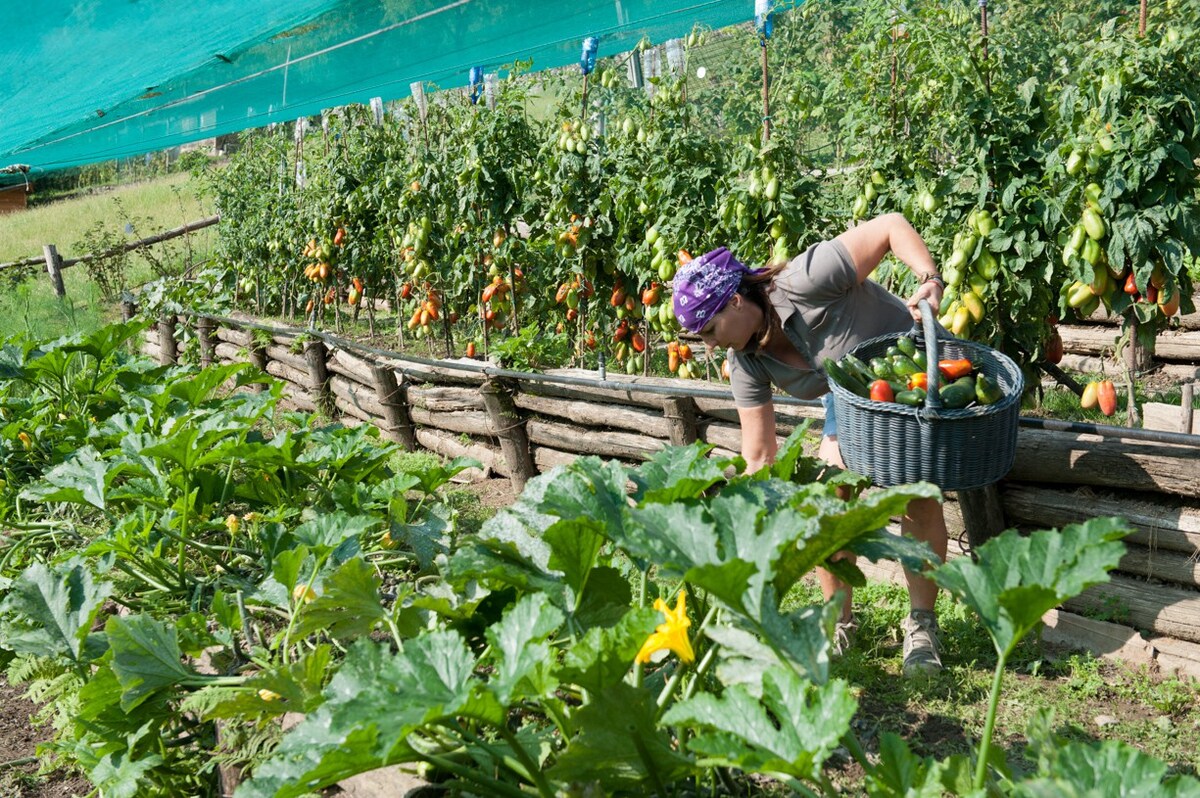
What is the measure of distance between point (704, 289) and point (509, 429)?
2598mm

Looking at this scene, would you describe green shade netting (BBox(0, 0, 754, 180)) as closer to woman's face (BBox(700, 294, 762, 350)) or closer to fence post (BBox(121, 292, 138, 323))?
woman's face (BBox(700, 294, 762, 350))

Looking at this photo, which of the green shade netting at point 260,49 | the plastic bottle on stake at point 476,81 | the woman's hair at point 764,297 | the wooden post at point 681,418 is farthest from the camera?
the plastic bottle on stake at point 476,81

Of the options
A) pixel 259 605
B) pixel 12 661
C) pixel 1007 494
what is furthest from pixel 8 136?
pixel 1007 494

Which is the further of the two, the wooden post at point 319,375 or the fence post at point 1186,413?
the wooden post at point 319,375

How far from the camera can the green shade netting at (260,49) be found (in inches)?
202

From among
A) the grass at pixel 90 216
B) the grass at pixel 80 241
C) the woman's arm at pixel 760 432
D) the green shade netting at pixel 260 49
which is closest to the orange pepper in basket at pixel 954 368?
the woman's arm at pixel 760 432

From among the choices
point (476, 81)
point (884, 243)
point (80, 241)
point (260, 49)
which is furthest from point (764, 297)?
point (80, 241)

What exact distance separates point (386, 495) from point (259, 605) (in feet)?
1.61

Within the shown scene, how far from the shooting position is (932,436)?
2.76 meters

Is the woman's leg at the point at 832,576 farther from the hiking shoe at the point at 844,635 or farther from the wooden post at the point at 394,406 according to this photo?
the wooden post at the point at 394,406

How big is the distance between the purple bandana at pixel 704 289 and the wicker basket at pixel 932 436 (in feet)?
1.38

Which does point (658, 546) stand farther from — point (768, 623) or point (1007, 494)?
point (1007, 494)

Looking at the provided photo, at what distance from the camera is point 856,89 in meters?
5.67

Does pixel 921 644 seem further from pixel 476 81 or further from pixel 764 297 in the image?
pixel 476 81
